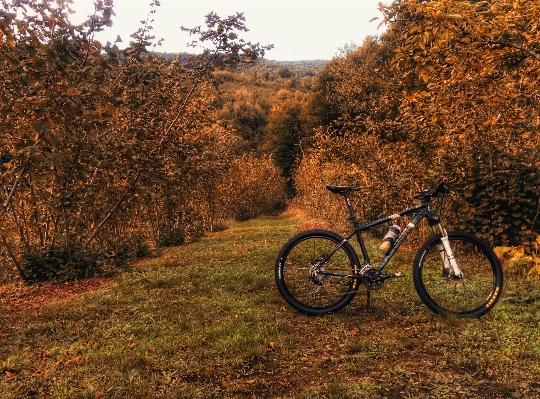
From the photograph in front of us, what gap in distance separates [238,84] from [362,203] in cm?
8890

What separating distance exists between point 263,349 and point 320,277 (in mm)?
1265

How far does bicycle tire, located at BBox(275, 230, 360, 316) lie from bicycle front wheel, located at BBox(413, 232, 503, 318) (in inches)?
32.0

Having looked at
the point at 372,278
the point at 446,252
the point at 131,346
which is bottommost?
the point at 131,346

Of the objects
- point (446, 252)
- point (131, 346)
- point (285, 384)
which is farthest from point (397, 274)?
point (131, 346)

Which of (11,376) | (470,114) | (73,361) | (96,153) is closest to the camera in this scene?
(11,376)

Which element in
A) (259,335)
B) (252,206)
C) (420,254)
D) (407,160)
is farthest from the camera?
(252,206)

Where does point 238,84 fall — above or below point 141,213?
above

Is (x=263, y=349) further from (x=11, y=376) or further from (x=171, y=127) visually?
(x=171, y=127)

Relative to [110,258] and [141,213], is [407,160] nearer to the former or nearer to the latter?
[110,258]

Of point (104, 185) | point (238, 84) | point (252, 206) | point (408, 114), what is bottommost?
point (252, 206)

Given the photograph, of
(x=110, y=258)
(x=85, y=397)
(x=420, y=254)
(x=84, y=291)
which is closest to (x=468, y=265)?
(x=420, y=254)

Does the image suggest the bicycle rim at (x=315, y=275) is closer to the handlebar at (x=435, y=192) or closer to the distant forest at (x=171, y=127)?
the handlebar at (x=435, y=192)

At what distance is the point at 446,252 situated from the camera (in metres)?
4.68

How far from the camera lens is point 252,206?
128 ft
